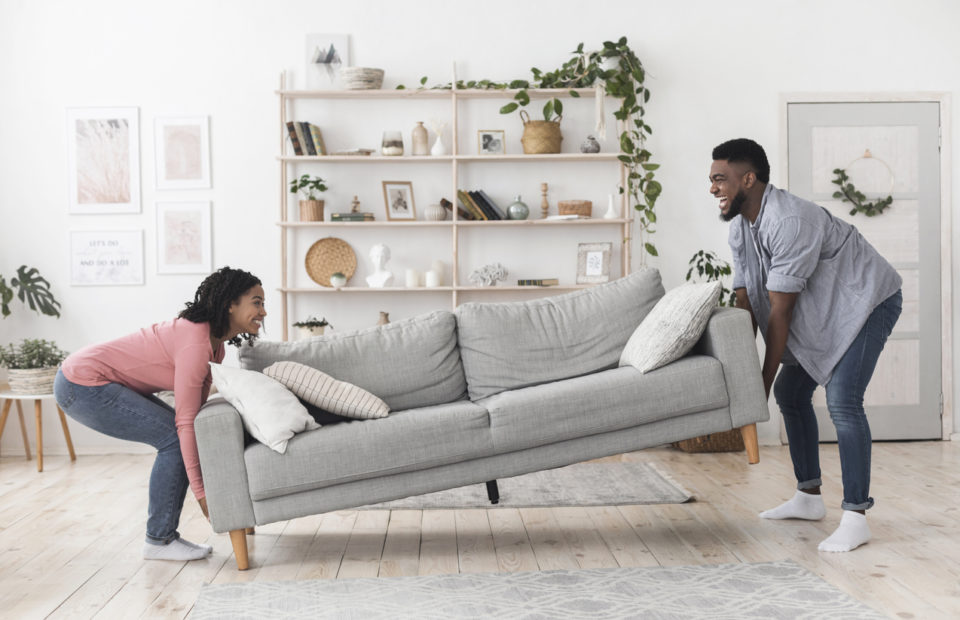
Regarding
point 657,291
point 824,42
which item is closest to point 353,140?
point 657,291

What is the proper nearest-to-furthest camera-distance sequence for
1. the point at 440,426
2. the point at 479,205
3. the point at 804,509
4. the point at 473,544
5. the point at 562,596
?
the point at 562,596, the point at 440,426, the point at 473,544, the point at 804,509, the point at 479,205

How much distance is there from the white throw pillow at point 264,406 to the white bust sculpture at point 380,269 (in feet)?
6.85

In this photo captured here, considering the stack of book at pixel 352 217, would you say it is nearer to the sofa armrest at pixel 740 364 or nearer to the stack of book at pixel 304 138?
the stack of book at pixel 304 138

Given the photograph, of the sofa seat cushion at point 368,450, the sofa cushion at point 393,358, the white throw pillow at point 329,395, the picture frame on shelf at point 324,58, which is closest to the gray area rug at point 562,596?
the sofa seat cushion at point 368,450

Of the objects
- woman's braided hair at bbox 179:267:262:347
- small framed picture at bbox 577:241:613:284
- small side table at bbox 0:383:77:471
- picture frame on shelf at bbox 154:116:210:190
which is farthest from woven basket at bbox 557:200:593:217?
small side table at bbox 0:383:77:471

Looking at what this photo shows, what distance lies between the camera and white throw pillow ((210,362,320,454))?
108 inches

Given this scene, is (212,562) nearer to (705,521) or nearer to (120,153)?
(705,521)

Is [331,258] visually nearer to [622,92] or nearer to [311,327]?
[311,327]

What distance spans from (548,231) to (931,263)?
2.24 m

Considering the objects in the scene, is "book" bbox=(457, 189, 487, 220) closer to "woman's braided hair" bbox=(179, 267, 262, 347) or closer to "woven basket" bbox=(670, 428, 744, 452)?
"woven basket" bbox=(670, 428, 744, 452)

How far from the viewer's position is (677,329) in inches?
117

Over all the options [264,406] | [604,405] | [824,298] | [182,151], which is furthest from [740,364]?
[182,151]

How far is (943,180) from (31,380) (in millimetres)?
5198

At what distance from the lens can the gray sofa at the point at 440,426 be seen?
2.74m
